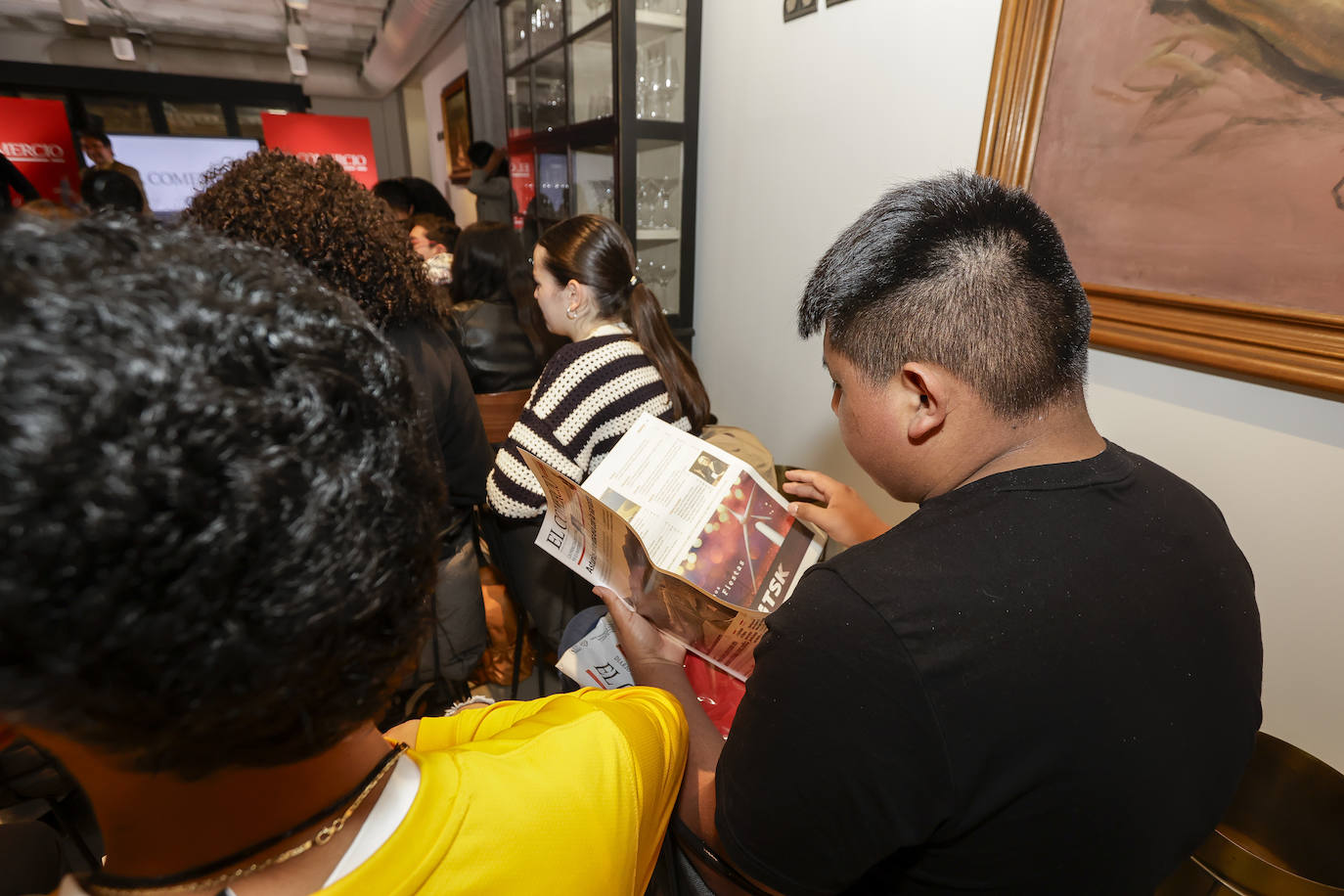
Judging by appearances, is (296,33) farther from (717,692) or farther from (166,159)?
(717,692)

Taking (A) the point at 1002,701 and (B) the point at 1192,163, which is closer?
(A) the point at 1002,701

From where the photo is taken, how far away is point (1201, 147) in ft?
3.33

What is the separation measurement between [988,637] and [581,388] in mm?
1078

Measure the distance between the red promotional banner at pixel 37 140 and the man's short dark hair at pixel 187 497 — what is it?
24.2ft

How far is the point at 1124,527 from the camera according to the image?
0.59 metres

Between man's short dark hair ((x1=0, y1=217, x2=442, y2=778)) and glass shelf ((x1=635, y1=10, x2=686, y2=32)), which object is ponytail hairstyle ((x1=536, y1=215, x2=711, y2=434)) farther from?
man's short dark hair ((x1=0, y1=217, x2=442, y2=778))

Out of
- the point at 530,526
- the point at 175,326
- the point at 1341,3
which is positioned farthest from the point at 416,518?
the point at 1341,3

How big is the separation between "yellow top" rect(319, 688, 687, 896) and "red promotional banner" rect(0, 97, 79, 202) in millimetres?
7422


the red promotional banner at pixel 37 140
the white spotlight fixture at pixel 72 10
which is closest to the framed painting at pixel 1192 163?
the white spotlight fixture at pixel 72 10

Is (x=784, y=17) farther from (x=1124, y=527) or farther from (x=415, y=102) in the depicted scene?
(x=415, y=102)

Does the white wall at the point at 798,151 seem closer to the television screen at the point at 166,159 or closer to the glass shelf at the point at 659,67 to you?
the glass shelf at the point at 659,67

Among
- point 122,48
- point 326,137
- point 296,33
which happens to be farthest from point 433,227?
point 122,48

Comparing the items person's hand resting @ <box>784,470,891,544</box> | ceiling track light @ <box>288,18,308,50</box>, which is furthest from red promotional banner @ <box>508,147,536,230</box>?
ceiling track light @ <box>288,18,308,50</box>

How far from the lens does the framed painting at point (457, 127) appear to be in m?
5.95
